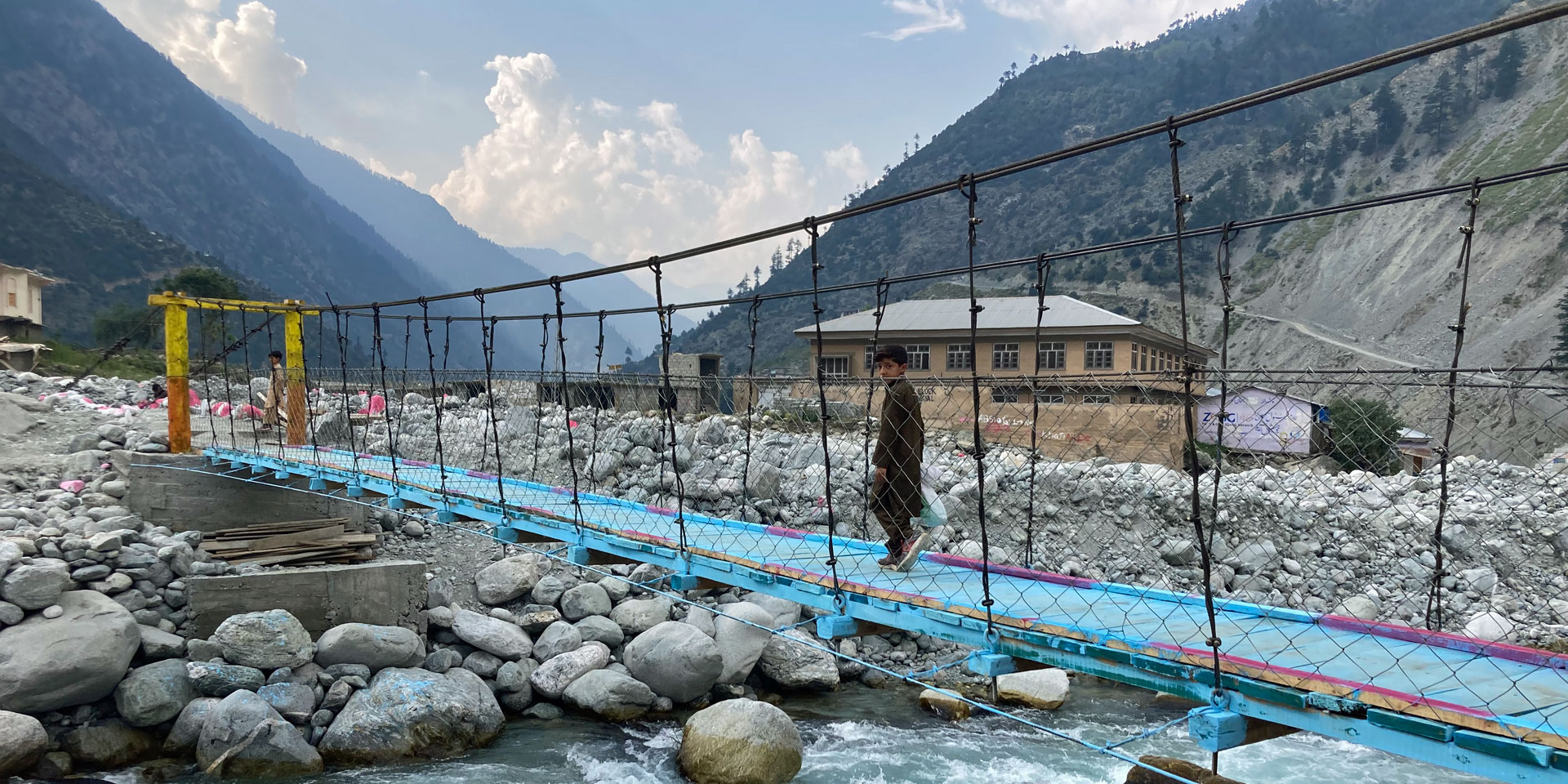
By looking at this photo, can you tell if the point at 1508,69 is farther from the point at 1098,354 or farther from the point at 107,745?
the point at 107,745

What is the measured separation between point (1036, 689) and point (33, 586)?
6344 mm

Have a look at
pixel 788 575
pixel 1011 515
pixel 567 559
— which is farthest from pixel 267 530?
pixel 1011 515

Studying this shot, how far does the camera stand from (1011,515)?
31.8 feet

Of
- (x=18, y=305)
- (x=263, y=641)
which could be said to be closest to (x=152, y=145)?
(x=18, y=305)

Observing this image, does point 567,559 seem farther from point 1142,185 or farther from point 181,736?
point 1142,185

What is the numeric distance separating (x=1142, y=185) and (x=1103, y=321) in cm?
4339

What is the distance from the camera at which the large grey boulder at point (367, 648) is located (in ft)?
19.2

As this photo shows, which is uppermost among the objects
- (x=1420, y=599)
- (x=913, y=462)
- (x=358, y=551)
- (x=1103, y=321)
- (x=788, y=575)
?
(x=1103, y=321)

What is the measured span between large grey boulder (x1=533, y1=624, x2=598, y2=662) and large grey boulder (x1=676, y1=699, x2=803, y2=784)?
1.43m

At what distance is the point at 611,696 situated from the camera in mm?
6102

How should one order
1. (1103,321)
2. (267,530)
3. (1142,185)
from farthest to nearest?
(1142,185)
(1103,321)
(267,530)

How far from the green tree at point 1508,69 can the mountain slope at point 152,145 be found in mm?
69720

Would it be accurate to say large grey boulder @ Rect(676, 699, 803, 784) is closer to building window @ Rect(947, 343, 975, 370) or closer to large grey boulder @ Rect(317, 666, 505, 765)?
large grey boulder @ Rect(317, 666, 505, 765)

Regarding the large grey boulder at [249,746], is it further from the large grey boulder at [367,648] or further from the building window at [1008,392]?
the building window at [1008,392]
